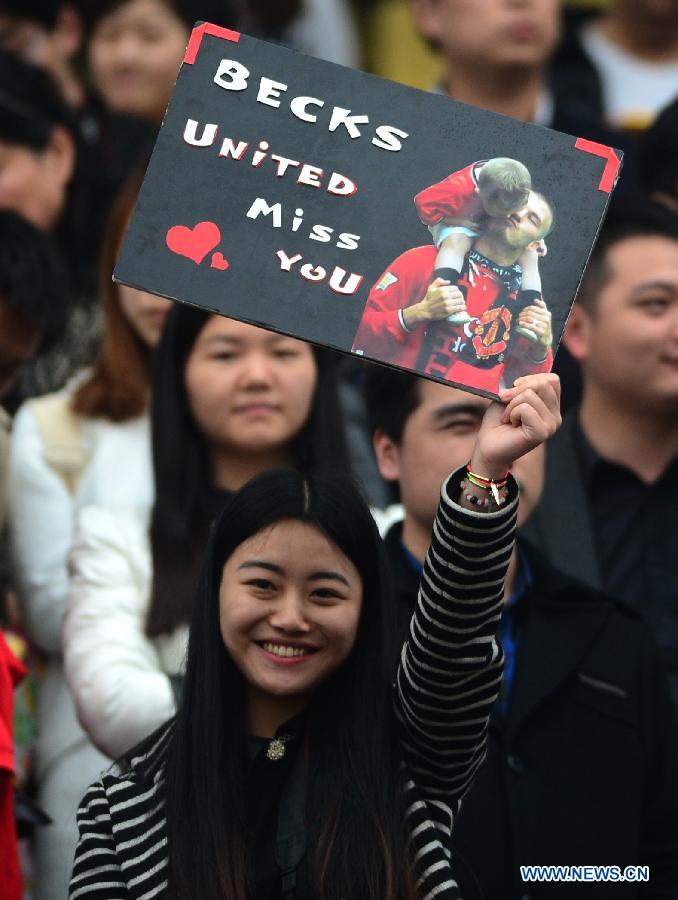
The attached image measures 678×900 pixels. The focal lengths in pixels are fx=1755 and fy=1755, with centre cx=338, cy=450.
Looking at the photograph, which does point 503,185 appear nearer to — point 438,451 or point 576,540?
point 438,451

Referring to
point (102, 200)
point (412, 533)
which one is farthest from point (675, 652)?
point (102, 200)

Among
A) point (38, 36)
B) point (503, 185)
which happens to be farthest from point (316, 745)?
point (38, 36)

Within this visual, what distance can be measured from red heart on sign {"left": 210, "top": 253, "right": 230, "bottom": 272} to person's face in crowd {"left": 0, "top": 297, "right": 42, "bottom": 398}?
1.95 meters

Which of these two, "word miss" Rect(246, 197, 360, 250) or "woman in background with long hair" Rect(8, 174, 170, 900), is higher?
"word miss" Rect(246, 197, 360, 250)

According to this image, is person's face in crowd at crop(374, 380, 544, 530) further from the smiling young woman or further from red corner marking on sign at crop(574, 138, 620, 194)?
red corner marking on sign at crop(574, 138, 620, 194)

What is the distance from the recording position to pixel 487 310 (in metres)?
3.30

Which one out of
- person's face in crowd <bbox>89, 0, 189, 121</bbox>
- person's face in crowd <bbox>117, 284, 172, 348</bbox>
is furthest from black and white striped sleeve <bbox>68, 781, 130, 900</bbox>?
person's face in crowd <bbox>89, 0, 189, 121</bbox>

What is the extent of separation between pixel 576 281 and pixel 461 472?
1.42 feet

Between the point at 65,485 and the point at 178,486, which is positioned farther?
the point at 65,485

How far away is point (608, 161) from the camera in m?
3.39

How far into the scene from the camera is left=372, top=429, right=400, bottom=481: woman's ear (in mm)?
4484

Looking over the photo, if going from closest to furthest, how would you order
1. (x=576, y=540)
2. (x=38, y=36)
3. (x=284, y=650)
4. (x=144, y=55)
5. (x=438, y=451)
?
(x=284, y=650)
(x=438, y=451)
(x=576, y=540)
(x=144, y=55)
(x=38, y=36)

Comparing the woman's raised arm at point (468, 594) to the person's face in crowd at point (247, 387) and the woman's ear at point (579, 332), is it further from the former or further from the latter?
the woman's ear at point (579, 332)

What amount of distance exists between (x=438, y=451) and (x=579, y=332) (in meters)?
1.20
